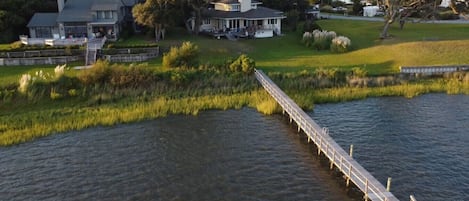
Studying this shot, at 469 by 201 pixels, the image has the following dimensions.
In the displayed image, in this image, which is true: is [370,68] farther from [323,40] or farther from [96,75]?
[96,75]

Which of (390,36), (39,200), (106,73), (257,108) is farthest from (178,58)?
(390,36)

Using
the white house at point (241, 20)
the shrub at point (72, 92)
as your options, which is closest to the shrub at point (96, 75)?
the shrub at point (72, 92)

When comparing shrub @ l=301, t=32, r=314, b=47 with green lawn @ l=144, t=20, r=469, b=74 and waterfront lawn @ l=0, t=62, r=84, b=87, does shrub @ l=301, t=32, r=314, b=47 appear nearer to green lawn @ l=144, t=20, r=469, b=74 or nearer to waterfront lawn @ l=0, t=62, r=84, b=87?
green lawn @ l=144, t=20, r=469, b=74

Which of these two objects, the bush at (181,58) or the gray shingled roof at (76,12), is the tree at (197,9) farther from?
the bush at (181,58)

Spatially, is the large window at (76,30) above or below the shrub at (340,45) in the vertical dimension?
above

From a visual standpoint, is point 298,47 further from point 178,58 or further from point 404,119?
point 404,119

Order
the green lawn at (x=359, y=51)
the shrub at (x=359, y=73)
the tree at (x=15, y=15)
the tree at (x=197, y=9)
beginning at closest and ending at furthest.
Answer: the shrub at (x=359, y=73) → the green lawn at (x=359, y=51) → the tree at (x=15, y=15) → the tree at (x=197, y=9)

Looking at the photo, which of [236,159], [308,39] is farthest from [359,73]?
[236,159]
